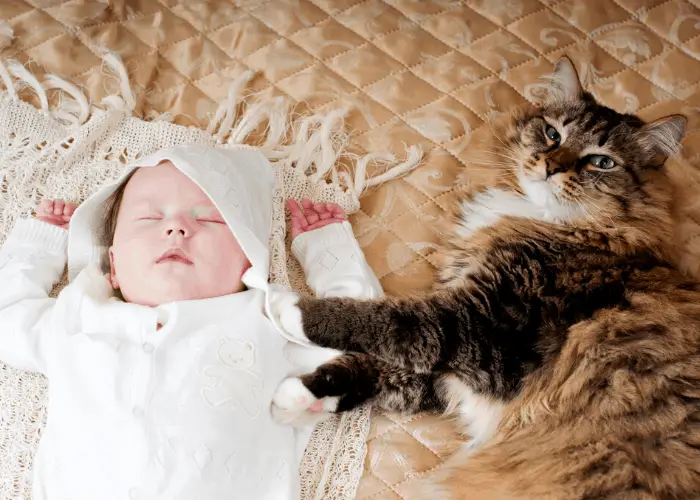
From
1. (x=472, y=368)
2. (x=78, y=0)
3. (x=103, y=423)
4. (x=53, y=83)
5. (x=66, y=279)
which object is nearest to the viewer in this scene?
(x=103, y=423)

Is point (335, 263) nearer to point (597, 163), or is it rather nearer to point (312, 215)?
point (312, 215)

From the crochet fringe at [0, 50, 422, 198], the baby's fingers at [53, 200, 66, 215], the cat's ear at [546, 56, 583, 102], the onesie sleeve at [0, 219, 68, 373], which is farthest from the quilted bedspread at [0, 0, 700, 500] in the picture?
the onesie sleeve at [0, 219, 68, 373]

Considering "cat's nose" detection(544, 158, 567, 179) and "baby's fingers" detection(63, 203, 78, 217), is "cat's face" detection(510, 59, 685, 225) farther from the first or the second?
"baby's fingers" detection(63, 203, 78, 217)

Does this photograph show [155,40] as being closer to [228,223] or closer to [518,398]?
[228,223]

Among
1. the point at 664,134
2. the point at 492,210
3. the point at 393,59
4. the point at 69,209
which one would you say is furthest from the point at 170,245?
the point at 664,134

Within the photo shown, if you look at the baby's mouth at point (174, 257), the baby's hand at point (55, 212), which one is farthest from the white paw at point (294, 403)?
the baby's hand at point (55, 212)

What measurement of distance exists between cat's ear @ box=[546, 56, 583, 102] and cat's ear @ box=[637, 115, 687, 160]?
0.20m

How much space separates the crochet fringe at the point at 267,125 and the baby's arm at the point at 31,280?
0.27 meters

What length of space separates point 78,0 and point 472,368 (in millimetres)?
1595

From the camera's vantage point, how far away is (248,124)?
2131mm

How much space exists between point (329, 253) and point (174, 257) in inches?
16.7

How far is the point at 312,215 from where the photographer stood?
2029 mm

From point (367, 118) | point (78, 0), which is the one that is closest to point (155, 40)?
point (78, 0)

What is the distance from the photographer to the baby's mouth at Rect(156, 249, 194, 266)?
168 centimetres
